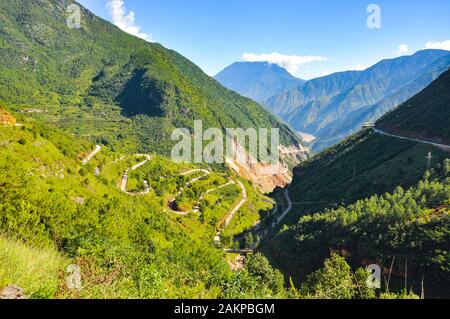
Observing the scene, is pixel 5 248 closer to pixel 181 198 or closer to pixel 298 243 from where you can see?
pixel 298 243

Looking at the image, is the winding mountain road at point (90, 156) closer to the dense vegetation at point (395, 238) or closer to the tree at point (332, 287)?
the dense vegetation at point (395, 238)

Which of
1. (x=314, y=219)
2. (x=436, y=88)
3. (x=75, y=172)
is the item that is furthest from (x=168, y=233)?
(x=436, y=88)

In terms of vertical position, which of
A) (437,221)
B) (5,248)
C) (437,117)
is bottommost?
(437,221)

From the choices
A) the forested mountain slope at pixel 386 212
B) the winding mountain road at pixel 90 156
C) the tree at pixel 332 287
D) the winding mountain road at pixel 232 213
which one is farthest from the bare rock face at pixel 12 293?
the winding mountain road at pixel 232 213

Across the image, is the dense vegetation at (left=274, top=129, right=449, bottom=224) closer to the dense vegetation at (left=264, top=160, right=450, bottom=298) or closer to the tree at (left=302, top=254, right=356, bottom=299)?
the dense vegetation at (left=264, top=160, right=450, bottom=298)

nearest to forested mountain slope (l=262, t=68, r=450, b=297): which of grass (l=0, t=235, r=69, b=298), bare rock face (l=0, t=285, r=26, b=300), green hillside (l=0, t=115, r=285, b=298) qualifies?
green hillside (l=0, t=115, r=285, b=298)
